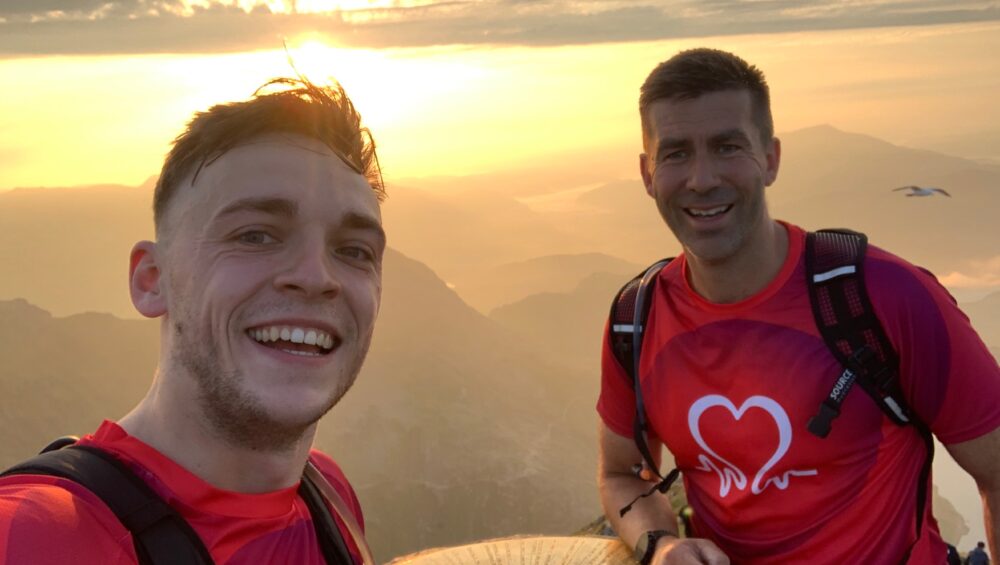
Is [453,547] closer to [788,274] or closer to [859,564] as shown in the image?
[859,564]

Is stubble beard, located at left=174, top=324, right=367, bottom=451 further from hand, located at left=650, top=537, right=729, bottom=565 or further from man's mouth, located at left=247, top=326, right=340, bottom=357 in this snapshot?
hand, located at left=650, top=537, right=729, bottom=565

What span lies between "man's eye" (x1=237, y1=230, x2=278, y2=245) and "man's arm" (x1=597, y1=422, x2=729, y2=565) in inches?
145

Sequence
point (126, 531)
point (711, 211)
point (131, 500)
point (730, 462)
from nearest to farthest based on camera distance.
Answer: point (126, 531), point (131, 500), point (730, 462), point (711, 211)

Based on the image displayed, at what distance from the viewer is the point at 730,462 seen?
608 centimetres

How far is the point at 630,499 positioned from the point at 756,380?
164 centimetres

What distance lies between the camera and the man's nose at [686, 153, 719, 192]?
628 cm

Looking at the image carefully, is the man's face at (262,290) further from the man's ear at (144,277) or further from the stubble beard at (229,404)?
the man's ear at (144,277)

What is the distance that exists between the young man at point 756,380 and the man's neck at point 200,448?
10.2 ft

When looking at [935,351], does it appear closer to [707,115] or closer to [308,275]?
[707,115]

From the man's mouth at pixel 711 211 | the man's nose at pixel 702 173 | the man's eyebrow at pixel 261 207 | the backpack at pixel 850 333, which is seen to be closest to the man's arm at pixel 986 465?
the backpack at pixel 850 333

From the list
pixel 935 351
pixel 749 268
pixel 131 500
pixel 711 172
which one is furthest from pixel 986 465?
pixel 131 500

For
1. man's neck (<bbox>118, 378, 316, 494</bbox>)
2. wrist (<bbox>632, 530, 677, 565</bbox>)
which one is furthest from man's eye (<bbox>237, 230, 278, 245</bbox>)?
wrist (<bbox>632, 530, 677, 565</bbox>)

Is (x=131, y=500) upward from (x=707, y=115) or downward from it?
downward

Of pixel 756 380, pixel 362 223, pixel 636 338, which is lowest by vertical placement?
pixel 756 380
